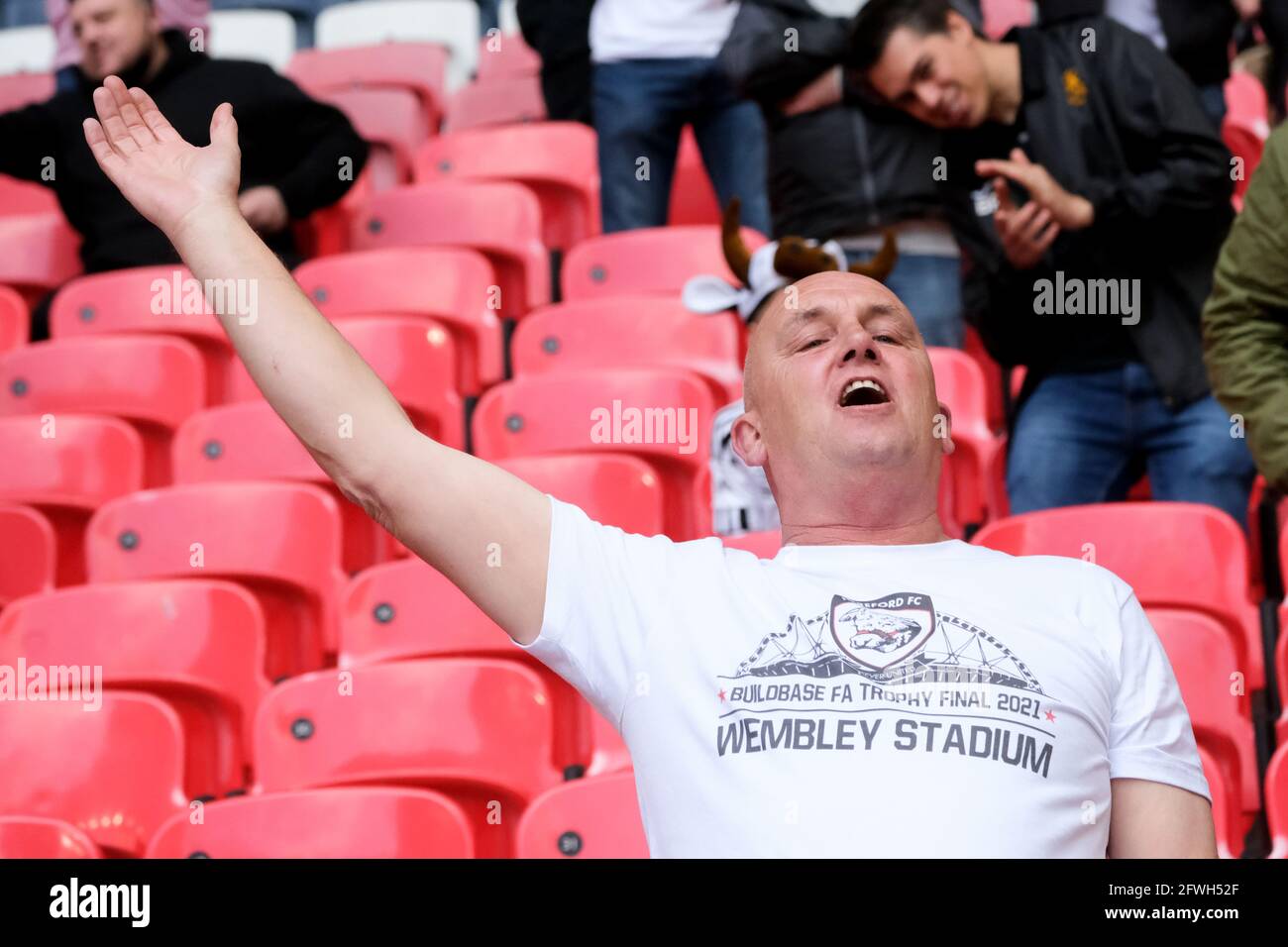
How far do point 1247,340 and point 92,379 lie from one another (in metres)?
2.43

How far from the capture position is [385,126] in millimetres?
5086

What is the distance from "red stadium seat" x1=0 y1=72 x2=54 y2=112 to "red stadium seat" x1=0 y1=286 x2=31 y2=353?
1695mm

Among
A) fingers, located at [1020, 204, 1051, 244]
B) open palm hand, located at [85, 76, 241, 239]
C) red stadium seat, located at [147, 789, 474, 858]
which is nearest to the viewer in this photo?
open palm hand, located at [85, 76, 241, 239]

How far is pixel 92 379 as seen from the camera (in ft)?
11.9

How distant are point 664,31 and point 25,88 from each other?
8.73 ft

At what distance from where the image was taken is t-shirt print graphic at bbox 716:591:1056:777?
138 centimetres

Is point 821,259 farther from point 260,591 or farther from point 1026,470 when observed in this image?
point 260,591

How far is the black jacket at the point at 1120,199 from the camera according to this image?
2.80 metres

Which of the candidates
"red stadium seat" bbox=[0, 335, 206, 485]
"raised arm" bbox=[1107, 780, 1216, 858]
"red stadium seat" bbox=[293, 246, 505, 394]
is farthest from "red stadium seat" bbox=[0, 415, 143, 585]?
"raised arm" bbox=[1107, 780, 1216, 858]

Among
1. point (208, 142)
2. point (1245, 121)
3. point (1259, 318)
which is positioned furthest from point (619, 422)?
point (1245, 121)

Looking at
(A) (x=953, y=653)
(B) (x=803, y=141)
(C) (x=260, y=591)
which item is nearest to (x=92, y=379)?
(C) (x=260, y=591)

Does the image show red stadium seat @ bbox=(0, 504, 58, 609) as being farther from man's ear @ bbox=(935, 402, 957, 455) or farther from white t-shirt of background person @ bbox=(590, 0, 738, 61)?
man's ear @ bbox=(935, 402, 957, 455)

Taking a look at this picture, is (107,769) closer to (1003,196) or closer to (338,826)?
(338,826)

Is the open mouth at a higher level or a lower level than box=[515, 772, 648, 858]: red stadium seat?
higher
